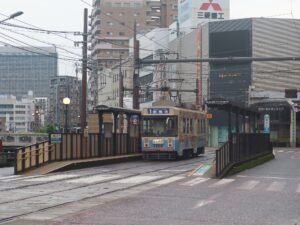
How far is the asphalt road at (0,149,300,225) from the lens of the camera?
38.5ft

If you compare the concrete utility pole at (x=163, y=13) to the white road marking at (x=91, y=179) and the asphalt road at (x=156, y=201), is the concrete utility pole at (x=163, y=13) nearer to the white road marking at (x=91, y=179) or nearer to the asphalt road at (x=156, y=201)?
the white road marking at (x=91, y=179)

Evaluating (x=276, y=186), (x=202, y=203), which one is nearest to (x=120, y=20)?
(x=276, y=186)

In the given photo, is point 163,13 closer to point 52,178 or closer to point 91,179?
point 52,178

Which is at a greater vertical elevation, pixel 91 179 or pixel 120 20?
pixel 120 20

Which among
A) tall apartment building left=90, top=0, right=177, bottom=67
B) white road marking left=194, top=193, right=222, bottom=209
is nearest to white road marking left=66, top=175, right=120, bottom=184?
white road marking left=194, top=193, right=222, bottom=209

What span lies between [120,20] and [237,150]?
119 metres

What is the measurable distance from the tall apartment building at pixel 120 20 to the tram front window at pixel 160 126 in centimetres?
10063

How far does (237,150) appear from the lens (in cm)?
2597

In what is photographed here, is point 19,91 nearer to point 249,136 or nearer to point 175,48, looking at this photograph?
point 175,48

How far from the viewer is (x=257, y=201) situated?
49.1 ft

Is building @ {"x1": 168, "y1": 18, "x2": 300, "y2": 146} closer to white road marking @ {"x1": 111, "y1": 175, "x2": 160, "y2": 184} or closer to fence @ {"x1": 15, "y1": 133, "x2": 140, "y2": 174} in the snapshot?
fence @ {"x1": 15, "y1": 133, "x2": 140, "y2": 174}

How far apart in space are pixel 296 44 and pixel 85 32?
47.5 metres

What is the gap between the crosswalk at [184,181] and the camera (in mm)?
18953

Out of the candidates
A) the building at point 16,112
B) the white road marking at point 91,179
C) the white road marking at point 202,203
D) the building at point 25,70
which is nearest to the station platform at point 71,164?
the white road marking at point 91,179
